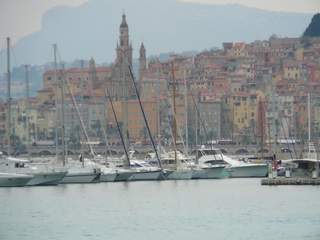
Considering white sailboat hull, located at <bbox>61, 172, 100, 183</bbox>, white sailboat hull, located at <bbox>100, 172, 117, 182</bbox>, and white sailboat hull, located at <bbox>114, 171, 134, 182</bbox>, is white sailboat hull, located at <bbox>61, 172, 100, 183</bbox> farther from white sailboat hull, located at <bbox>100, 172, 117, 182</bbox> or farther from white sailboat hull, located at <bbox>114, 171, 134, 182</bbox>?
white sailboat hull, located at <bbox>114, 171, 134, 182</bbox>

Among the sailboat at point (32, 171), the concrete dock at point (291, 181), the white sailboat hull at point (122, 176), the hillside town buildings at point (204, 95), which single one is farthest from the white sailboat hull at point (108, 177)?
the hillside town buildings at point (204, 95)

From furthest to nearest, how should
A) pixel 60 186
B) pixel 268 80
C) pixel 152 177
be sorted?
pixel 268 80
pixel 152 177
pixel 60 186

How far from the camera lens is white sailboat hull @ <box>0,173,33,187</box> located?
4041 centimetres

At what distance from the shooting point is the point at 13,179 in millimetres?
40469

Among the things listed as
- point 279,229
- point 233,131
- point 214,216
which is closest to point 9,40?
point 214,216

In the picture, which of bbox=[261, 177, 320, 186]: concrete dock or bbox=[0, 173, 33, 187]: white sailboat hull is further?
bbox=[0, 173, 33, 187]: white sailboat hull

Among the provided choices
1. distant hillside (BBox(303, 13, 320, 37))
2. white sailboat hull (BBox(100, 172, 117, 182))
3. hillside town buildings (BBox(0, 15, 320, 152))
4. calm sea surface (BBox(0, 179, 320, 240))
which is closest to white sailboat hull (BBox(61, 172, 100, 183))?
white sailboat hull (BBox(100, 172, 117, 182))

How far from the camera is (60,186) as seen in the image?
41.7m

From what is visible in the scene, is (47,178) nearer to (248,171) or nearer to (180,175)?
(180,175)

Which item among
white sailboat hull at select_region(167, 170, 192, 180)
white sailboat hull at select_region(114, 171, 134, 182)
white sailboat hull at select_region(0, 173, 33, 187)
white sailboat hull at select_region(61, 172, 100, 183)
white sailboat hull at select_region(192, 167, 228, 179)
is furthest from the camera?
white sailboat hull at select_region(192, 167, 228, 179)

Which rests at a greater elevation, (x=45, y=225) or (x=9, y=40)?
(x=9, y=40)

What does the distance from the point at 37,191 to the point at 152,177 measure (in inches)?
255

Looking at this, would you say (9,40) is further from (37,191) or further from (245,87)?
(245,87)

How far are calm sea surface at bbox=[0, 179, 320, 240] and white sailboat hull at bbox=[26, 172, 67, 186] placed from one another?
1.45 ft
